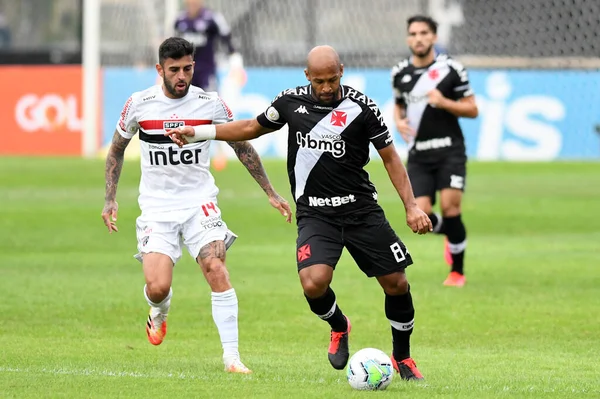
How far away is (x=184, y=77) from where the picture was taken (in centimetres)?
900

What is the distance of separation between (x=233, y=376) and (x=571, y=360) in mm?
2536

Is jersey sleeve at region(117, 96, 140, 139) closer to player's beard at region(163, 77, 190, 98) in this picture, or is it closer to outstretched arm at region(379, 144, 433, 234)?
player's beard at region(163, 77, 190, 98)

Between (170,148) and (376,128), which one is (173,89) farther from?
(376,128)

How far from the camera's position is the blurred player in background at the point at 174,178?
8.95 metres

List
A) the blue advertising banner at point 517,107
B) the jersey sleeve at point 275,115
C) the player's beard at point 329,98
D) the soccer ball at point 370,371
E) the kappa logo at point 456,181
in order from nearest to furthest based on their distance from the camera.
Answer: the soccer ball at point 370,371
the player's beard at point 329,98
the jersey sleeve at point 275,115
the kappa logo at point 456,181
the blue advertising banner at point 517,107

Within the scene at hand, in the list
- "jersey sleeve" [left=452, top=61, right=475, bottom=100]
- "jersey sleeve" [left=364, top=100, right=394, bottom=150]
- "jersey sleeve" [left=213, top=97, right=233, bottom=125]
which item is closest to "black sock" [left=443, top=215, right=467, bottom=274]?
"jersey sleeve" [left=452, top=61, right=475, bottom=100]

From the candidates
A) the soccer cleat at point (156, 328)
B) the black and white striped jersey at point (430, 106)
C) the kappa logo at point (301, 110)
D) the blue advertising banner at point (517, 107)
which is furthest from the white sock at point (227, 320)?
the blue advertising banner at point (517, 107)

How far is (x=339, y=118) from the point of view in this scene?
826cm

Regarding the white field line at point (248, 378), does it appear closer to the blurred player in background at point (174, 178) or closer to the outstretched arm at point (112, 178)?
the blurred player in background at point (174, 178)

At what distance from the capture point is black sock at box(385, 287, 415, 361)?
8.39 meters

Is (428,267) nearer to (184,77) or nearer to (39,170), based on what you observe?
A: (184,77)

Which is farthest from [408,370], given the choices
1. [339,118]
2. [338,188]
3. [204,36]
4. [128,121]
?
[204,36]

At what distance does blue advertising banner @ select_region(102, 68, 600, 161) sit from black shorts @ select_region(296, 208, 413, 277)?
58.8ft

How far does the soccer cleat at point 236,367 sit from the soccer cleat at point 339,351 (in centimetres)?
56
